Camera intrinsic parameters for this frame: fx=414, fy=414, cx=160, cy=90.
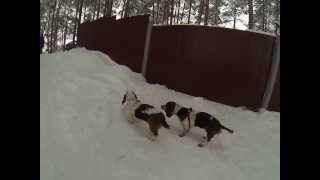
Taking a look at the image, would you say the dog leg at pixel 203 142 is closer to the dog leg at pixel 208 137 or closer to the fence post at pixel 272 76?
the dog leg at pixel 208 137

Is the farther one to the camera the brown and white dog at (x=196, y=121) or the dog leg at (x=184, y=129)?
the dog leg at (x=184, y=129)

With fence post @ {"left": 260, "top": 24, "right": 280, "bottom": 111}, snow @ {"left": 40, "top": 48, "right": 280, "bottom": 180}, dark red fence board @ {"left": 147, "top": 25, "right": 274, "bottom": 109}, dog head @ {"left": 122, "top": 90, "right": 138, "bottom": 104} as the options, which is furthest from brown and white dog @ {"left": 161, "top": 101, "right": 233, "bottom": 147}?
fence post @ {"left": 260, "top": 24, "right": 280, "bottom": 111}

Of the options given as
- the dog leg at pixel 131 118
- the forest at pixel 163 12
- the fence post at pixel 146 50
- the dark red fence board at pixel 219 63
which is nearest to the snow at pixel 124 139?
the dog leg at pixel 131 118

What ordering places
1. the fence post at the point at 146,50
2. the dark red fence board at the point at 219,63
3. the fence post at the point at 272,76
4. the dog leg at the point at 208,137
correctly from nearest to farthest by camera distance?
the dog leg at the point at 208,137
the fence post at the point at 272,76
the dark red fence board at the point at 219,63
the fence post at the point at 146,50

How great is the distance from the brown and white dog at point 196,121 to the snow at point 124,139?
0.45 ft

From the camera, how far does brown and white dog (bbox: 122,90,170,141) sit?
6008mm

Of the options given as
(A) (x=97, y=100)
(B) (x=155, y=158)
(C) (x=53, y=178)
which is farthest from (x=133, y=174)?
(A) (x=97, y=100)

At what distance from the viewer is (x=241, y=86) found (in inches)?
327

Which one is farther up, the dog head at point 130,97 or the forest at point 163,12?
the forest at point 163,12

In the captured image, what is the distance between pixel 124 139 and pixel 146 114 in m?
0.52

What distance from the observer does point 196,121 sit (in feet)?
20.8

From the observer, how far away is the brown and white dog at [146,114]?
6.01 metres

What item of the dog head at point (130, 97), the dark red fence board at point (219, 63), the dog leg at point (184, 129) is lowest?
the dog leg at point (184, 129)
